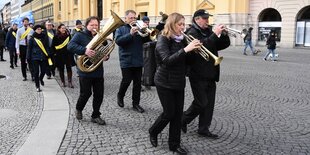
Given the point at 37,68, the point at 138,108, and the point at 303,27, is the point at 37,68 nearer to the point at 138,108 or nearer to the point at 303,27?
the point at 138,108

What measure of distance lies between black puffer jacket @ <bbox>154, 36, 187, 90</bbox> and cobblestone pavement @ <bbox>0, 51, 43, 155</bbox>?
2.23m

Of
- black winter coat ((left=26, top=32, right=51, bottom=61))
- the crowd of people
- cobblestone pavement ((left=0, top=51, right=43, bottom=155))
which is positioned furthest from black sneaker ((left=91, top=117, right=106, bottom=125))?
black winter coat ((left=26, top=32, right=51, bottom=61))

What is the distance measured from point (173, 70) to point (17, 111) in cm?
400

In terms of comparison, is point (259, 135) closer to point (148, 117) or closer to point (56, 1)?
point (148, 117)

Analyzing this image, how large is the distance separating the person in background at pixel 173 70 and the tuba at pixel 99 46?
1.39m

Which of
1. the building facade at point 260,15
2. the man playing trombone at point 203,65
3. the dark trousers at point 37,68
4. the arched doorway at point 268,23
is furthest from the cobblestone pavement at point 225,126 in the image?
the arched doorway at point 268,23

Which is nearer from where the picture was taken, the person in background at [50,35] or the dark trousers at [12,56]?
the person in background at [50,35]

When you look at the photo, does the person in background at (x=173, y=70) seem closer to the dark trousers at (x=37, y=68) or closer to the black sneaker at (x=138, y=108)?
the black sneaker at (x=138, y=108)

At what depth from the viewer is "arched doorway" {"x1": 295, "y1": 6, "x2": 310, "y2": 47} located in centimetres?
2656

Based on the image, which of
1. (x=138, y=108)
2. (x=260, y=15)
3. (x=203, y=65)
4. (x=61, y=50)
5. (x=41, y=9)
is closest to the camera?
(x=203, y=65)

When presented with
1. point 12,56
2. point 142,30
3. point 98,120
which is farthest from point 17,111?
point 12,56

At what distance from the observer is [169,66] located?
4566mm

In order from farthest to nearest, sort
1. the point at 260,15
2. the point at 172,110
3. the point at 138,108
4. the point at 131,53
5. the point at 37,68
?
the point at 260,15 → the point at 37,68 → the point at 138,108 → the point at 131,53 → the point at 172,110

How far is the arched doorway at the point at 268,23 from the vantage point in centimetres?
2844
